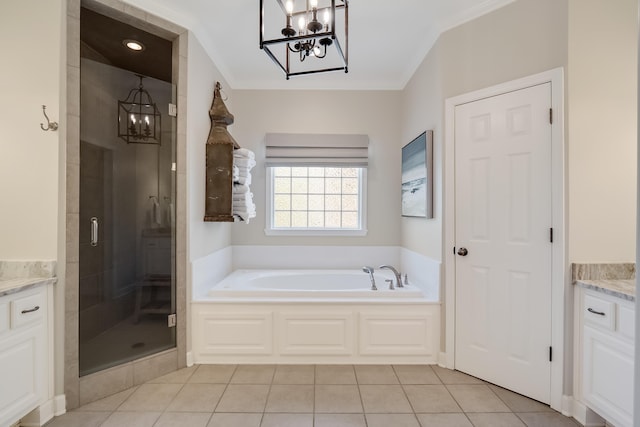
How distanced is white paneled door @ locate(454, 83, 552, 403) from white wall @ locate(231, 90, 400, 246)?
1.23 m

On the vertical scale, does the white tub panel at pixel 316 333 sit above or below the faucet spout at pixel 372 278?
below

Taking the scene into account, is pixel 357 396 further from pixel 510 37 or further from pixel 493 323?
pixel 510 37

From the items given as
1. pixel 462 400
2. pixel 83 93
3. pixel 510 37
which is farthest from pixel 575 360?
pixel 83 93

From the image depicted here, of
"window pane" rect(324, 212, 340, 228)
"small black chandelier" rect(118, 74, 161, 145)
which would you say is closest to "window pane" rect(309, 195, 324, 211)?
"window pane" rect(324, 212, 340, 228)

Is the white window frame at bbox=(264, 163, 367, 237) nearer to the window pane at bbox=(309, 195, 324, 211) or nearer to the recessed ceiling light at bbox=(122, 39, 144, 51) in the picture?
the window pane at bbox=(309, 195, 324, 211)

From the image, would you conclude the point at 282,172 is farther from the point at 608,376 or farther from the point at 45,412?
the point at 608,376

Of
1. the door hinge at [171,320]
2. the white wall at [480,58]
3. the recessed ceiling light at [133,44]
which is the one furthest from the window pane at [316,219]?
the recessed ceiling light at [133,44]

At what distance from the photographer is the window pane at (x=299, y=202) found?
3646mm

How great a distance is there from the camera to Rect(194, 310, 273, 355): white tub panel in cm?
247

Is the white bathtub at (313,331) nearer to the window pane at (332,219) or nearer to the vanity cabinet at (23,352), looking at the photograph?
the vanity cabinet at (23,352)

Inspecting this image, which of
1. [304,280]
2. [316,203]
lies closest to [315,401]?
[304,280]

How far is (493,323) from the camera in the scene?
7.16ft

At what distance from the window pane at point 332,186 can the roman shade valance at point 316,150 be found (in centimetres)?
23

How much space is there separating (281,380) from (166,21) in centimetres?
278
